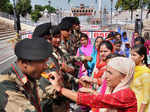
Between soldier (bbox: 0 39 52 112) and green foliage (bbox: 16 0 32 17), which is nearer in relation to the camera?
soldier (bbox: 0 39 52 112)

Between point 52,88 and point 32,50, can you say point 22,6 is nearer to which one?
point 52,88

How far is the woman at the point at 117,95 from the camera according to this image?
1.58 meters

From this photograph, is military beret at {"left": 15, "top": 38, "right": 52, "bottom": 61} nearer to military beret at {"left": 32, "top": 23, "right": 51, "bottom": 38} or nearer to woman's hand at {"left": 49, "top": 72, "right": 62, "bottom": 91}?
woman's hand at {"left": 49, "top": 72, "right": 62, "bottom": 91}

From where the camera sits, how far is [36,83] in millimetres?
1523

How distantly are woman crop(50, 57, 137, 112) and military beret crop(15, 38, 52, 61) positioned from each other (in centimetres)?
36

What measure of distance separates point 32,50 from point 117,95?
3.01ft

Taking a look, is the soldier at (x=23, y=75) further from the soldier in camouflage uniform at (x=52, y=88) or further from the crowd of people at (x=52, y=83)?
the soldier in camouflage uniform at (x=52, y=88)

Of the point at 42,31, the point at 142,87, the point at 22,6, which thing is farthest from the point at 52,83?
the point at 22,6

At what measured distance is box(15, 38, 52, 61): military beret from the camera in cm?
124

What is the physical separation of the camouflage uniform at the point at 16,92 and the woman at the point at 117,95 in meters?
0.29

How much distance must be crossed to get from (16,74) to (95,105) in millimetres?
823

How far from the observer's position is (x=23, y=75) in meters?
1.29

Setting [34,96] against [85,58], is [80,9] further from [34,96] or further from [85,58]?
[34,96]

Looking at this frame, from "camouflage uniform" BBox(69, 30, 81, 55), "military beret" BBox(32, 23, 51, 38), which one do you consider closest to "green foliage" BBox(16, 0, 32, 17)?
"camouflage uniform" BBox(69, 30, 81, 55)
